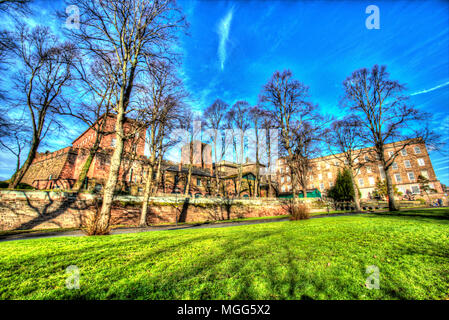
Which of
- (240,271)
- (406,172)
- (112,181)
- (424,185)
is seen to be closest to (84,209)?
(112,181)

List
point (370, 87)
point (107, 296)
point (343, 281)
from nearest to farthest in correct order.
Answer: point (107, 296)
point (343, 281)
point (370, 87)

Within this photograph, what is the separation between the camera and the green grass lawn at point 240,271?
199 cm

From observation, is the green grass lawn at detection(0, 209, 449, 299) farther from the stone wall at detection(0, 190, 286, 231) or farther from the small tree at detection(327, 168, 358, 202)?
the small tree at detection(327, 168, 358, 202)

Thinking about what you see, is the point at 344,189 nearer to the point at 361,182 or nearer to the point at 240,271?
the point at 361,182

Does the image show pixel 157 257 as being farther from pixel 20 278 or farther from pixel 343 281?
pixel 343 281

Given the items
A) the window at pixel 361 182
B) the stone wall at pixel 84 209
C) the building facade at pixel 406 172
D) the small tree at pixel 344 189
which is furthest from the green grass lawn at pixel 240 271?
the window at pixel 361 182

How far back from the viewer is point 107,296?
1.99 metres

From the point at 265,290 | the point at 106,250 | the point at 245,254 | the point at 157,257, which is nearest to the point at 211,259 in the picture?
the point at 245,254

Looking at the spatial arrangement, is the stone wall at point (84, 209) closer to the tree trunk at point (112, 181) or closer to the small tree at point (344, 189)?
the tree trunk at point (112, 181)

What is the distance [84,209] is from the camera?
1409 centimetres

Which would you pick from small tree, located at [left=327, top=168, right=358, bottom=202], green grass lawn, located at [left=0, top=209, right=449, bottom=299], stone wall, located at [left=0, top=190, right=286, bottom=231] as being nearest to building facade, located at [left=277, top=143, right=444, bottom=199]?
small tree, located at [left=327, top=168, right=358, bottom=202]

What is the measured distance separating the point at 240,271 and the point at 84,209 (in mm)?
16206
